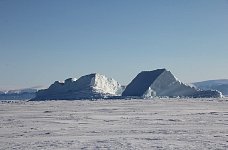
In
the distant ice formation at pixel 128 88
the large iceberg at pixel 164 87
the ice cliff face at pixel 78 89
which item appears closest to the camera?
the large iceberg at pixel 164 87

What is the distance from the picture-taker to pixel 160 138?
12.9 m

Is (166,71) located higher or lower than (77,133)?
higher

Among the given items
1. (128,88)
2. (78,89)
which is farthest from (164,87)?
(78,89)

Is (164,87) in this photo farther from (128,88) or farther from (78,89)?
(78,89)

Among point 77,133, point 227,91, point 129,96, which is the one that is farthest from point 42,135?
point 227,91

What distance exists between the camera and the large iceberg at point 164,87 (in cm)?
5834

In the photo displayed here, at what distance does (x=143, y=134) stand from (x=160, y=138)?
1230 mm

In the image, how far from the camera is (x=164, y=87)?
196 ft

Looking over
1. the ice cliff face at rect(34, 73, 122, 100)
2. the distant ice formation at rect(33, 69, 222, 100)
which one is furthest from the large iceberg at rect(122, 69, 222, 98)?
the ice cliff face at rect(34, 73, 122, 100)

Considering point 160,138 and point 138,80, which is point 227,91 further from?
point 160,138

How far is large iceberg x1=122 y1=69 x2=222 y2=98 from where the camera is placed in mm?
58344

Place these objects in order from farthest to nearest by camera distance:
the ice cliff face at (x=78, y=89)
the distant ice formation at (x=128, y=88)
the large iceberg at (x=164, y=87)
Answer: the ice cliff face at (x=78, y=89) < the distant ice formation at (x=128, y=88) < the large iceberg at (x=164, y=87)

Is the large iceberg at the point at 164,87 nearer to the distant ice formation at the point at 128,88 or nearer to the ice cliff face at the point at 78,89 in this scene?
the distant ice formation at the point at 128,88

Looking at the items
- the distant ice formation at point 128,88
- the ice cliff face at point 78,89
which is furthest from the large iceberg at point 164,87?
the ice cliff face at point 78,89
